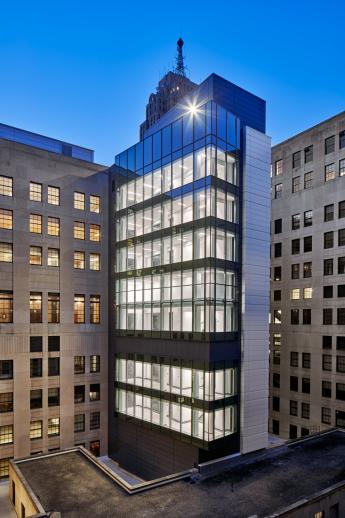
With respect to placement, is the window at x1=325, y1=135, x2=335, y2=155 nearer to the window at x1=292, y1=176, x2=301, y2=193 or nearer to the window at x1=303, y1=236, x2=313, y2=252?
the window at x1=292, y1=176, x2=301, y2=193

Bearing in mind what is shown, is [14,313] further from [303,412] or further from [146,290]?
[303,412]

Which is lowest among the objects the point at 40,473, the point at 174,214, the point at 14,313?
the point at 40,473

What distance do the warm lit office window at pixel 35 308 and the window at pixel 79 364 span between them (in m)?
5.71

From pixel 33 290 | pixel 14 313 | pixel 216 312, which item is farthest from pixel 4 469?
pixel 216 312

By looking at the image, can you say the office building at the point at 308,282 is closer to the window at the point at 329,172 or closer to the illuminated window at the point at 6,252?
the window at the point at 329,172

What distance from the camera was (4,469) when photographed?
33625mm

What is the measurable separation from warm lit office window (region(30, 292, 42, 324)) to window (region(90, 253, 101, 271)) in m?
6.36

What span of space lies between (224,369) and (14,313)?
20287mm

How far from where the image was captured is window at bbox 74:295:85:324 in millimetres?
39250

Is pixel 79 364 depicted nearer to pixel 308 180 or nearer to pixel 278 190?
pixel 278 190

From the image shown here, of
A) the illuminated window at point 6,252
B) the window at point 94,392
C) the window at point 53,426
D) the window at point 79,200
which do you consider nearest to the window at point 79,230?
the window at point 79,200

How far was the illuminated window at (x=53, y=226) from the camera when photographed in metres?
38.1

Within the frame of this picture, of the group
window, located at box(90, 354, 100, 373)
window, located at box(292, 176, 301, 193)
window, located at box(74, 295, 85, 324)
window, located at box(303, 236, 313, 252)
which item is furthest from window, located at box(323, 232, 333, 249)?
window, located at box(90, 354, 100, 373)

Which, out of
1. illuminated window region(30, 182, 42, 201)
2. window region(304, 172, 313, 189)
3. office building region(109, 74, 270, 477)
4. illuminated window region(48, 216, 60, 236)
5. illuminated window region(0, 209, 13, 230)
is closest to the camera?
office building region(109, 74, 270, 477)
